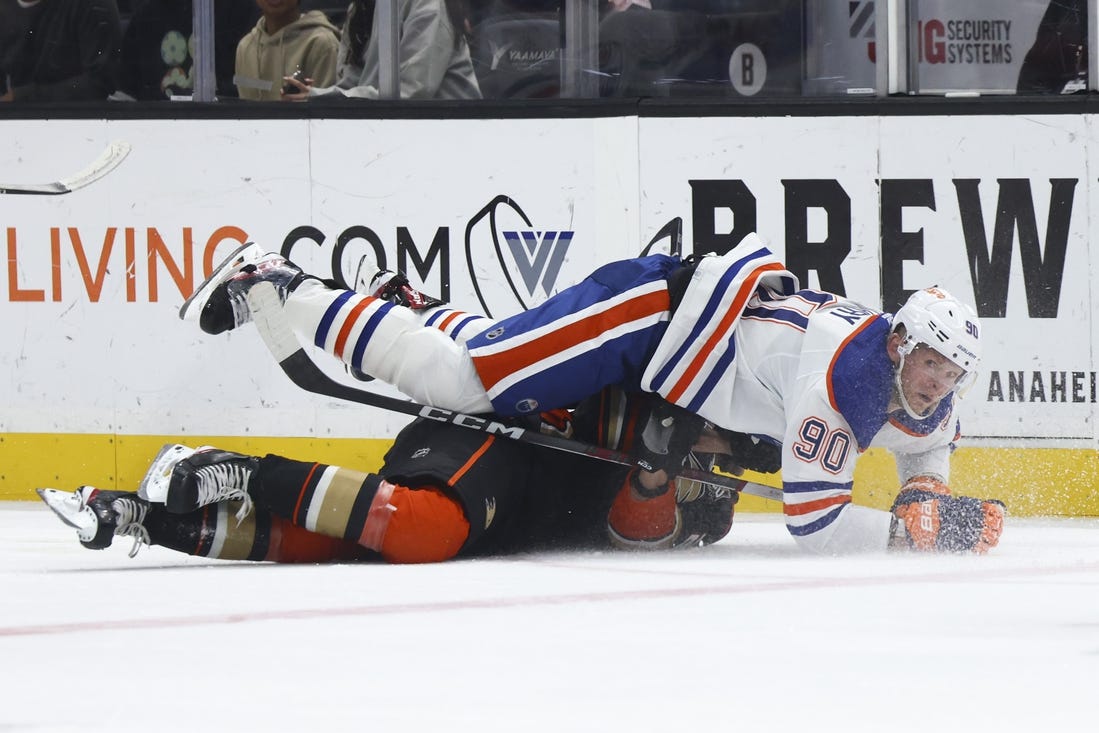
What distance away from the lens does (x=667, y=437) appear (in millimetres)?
3588

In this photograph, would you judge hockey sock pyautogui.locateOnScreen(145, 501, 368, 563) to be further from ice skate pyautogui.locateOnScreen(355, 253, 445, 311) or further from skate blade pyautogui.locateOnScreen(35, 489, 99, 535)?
ice skate pyautogui.locateOnScreen(355, 253, 445, 311)

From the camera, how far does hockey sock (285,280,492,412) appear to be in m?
3.62

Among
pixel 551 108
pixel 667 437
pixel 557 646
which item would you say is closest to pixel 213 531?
pixel 667 437

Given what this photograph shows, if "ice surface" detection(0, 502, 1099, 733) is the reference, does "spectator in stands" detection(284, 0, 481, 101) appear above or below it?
above

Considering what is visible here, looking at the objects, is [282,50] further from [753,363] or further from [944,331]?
[944,331]

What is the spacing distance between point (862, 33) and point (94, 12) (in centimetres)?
241

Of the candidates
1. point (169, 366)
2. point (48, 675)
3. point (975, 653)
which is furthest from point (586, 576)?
point (169, 366)

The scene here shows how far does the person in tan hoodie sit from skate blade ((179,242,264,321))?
145cm

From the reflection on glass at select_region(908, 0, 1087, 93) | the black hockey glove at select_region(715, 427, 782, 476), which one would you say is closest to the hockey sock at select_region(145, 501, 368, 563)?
the black hockey glove at select_region(715, 427, 782, 476)

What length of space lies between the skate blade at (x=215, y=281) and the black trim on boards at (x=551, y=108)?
1.33m

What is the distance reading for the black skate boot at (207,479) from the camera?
3131 mm

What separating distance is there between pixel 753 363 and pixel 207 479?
45.8 inches

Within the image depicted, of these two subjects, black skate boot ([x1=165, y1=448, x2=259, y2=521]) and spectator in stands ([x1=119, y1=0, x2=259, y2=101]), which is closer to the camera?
black skate boot ([x1=165, y1=448, x2=259, y2=521])

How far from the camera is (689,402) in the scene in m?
3.54
